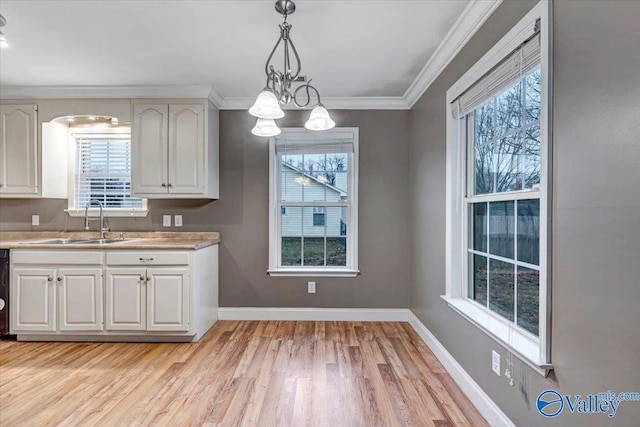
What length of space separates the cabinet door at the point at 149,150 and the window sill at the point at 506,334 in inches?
114

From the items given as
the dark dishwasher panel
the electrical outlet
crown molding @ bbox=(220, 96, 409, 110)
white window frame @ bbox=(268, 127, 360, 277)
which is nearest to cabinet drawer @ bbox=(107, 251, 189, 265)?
the dark dishwasher panel

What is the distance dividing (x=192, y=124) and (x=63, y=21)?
1.26 meters

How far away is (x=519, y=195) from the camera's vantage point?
171 cm

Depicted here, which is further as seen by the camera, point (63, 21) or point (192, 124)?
point (192, 124)

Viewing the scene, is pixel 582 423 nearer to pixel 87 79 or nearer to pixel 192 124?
pixel 192 124

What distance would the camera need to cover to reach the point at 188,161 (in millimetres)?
3328

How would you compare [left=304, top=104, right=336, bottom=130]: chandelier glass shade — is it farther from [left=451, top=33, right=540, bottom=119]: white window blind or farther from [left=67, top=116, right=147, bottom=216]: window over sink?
[left=67, top=116, right=147, bottom=216]: window over sink

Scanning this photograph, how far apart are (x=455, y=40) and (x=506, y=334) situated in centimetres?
191

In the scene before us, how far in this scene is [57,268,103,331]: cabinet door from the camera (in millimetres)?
2979

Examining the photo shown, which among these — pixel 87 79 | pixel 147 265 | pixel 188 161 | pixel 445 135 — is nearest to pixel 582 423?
pixel 445 135

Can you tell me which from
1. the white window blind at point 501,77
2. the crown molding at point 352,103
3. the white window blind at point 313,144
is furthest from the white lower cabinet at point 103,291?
the white window blind at point 501,77

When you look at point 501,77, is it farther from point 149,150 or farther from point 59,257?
point 59,257

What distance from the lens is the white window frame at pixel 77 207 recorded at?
11.9 feet

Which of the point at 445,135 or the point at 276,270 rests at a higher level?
the point at 445,135
